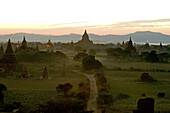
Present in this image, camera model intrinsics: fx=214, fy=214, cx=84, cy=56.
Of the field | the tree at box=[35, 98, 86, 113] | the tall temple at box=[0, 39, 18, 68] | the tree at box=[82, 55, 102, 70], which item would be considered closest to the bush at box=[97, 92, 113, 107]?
the field

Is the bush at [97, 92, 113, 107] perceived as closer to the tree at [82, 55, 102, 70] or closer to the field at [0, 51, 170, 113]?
the field at [0, 51, 170, 113]

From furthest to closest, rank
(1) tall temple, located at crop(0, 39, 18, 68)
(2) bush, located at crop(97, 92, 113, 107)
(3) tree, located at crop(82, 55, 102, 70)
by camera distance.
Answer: (3) tree, located at crop(82, 55, 102, 70) → (1) tall temple, located at crop(0, 39, 18, 68) → (2) bush, located at crop(97, 92, 113, 107)

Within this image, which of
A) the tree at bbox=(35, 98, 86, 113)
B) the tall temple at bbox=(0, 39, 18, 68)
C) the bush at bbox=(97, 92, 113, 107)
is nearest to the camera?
the tree at bbox=(35, 98, 86, 113)

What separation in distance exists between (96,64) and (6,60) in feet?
62.9

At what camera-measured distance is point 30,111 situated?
64.7 feet

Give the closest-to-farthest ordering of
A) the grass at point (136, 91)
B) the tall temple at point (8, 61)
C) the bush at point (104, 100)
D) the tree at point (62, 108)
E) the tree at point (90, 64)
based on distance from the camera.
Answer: the tree at point (62, 108) → the grass at point (136, 91) → the bush at point (104, 100) → the tall temple at point (8, 61) → the tree at point (90, 64)

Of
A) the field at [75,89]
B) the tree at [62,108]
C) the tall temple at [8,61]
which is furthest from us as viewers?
the tall temple at [8,61]

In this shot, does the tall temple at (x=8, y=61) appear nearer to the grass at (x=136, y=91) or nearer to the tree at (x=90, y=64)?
the tree at (x=90, y=64)

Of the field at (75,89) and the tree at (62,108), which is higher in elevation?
the tree at (62,108)

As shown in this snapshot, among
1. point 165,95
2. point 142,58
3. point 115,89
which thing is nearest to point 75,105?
point 115,89

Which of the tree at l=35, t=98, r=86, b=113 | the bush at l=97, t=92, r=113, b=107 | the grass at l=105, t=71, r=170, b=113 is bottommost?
the grass at l=105, t=71, r=170, b=113

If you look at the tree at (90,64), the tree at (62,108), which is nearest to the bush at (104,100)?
the tree at (62,108)

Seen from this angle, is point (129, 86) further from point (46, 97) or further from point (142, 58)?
point (142, 58)

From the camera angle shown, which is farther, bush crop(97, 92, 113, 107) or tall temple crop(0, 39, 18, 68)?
tall temple crop(0, 39, 18, 68)
